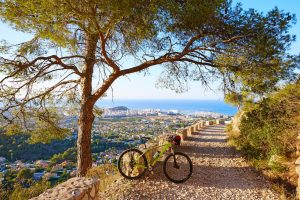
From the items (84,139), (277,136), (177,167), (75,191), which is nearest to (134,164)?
(177,167)

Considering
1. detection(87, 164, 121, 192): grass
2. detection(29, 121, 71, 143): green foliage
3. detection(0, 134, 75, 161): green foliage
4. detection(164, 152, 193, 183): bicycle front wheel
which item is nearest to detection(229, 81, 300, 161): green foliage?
detection(164, 152, 193, 183): bicycle front wheel

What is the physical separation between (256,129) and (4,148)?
490 inches

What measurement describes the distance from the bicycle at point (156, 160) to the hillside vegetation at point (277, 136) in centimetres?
215

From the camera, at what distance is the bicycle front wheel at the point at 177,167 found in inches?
250

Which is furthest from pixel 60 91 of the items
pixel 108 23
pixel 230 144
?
pixel 230 144

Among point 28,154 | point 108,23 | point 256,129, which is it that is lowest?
point 28,154

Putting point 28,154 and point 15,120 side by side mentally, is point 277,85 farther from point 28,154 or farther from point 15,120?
point 28,154

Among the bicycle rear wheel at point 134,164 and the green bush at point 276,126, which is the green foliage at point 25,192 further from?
the green bush at point 276,126

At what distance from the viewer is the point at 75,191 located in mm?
3588

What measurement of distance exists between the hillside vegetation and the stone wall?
450cm

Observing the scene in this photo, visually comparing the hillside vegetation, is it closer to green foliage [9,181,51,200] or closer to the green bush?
the green bush

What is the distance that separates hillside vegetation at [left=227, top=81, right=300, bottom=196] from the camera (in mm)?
6738

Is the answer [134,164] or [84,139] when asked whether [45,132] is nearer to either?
[84,139]

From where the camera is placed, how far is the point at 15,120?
331 inches
